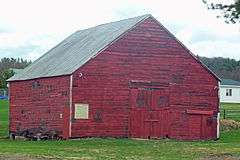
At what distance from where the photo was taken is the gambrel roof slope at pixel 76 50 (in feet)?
142

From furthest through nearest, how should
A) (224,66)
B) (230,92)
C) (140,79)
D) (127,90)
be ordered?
(224,66)
(230,92)
(140,79)
(127,90)

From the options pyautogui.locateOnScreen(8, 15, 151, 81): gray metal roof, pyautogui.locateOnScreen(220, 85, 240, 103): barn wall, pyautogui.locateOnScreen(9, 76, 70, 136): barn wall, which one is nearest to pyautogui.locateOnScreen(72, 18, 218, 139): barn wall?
pyautogui.locateOnScreen(8, 15, 151, 81): gray metal roof

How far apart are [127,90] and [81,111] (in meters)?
3.57

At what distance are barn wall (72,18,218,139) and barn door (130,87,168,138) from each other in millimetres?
425

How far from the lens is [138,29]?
4419cm

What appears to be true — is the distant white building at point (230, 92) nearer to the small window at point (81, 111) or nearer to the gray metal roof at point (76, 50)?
the gray metal roof at point (76, 50)

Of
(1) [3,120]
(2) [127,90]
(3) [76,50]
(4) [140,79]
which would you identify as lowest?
(1) [3,120]

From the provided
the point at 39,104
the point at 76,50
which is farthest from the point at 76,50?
the point at 39,104

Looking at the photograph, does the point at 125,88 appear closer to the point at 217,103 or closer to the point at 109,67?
the point at 109,67

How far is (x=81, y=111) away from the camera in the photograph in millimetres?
42094

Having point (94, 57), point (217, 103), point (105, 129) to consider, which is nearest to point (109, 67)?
point (94, 57)

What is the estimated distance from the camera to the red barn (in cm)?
4238

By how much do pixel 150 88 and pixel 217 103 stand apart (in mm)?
5649

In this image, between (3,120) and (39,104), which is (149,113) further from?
(3,120)
